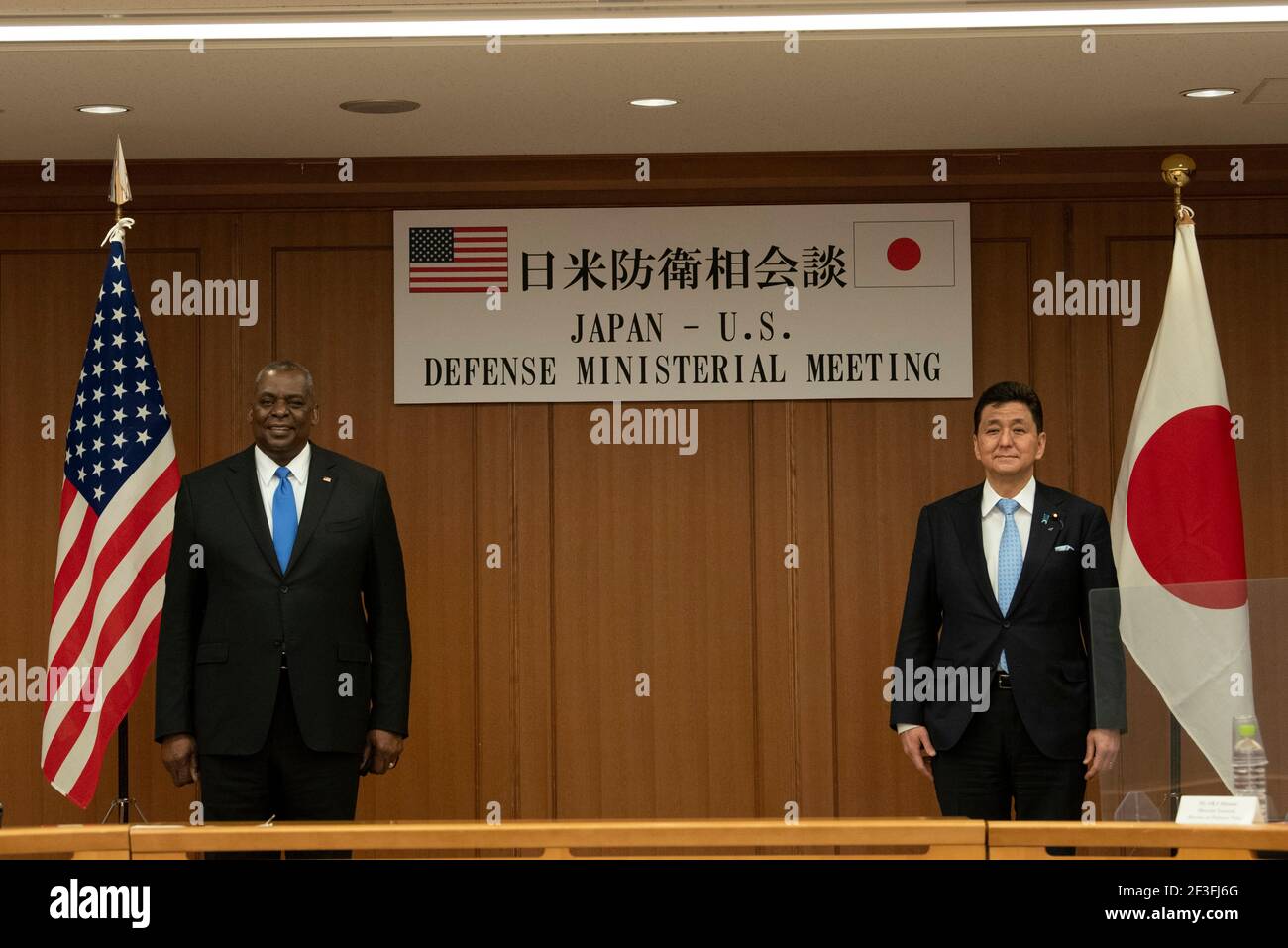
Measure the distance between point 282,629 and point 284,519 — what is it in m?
0.32

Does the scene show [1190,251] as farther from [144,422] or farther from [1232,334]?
[144,422]

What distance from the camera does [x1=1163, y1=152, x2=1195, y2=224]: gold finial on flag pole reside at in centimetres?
554

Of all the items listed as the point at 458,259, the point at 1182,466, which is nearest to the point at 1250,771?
the point at 1182,466

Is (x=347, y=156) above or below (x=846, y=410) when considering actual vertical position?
above

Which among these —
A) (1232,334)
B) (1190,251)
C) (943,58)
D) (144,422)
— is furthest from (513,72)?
A: (1232,334)

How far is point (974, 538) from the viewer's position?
4492 millimetres

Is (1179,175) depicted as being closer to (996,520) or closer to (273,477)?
(996,520)

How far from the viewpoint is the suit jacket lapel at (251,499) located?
4.64 meters

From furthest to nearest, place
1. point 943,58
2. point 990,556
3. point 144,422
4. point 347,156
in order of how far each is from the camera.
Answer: point 347,156 → point 144,422 → point 943,58 → point 990,556

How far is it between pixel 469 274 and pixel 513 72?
1412mm

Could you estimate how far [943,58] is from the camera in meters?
4.81

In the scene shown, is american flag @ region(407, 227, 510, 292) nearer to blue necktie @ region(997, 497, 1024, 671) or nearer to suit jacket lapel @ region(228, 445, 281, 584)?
suit jacket lapel @ region(228, 445, 281, 584)

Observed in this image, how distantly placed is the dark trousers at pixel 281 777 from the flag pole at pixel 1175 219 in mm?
2325

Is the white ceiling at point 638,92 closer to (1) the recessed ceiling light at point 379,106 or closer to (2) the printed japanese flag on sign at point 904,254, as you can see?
(1) the recessed ceiling light at point 379,106
